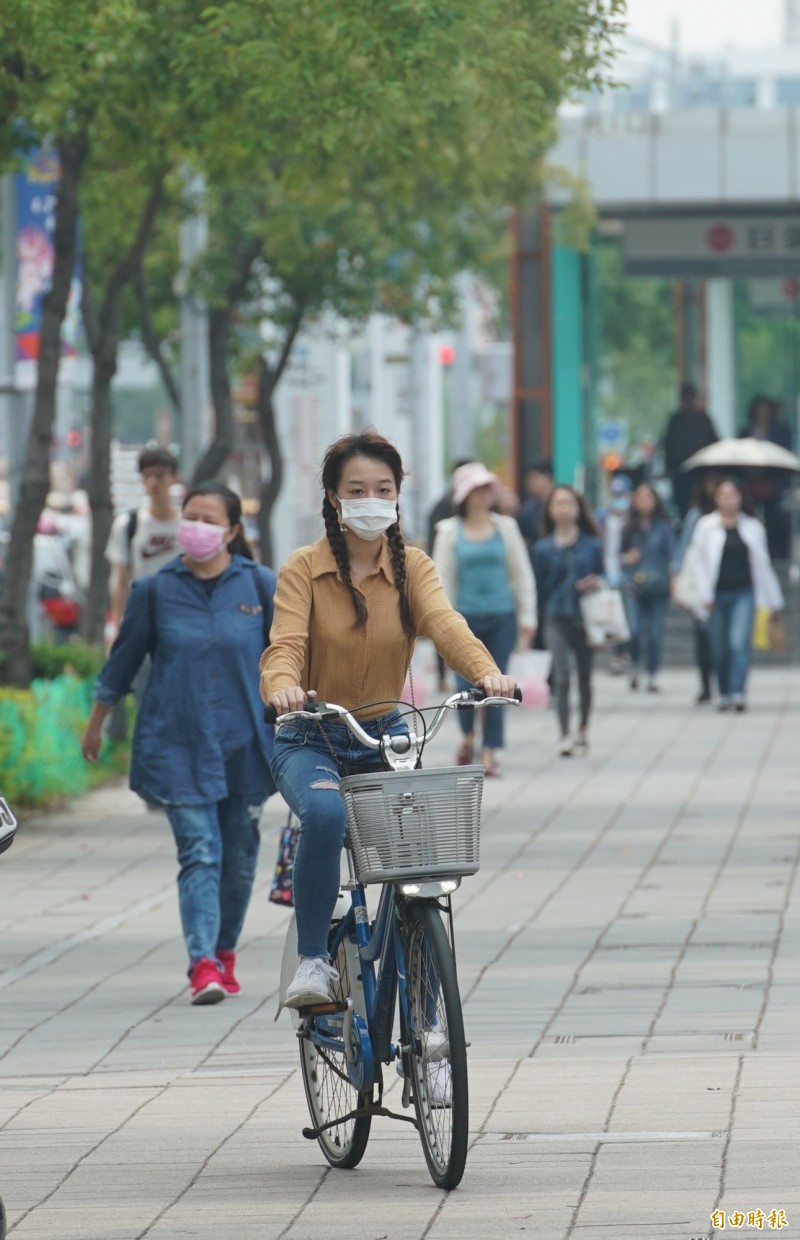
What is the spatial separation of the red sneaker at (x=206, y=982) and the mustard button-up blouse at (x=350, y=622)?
2436mm

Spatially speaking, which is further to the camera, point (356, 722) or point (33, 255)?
point (33, 255)

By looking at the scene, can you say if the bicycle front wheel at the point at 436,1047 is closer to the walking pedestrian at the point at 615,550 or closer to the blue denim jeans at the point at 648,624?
the walking pedestrian at the point at 615,550

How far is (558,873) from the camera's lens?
37.3 feet

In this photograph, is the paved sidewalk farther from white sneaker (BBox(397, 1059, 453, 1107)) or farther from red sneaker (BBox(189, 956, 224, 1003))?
white sneaker (BBox(397, 1059, 453, 1107))

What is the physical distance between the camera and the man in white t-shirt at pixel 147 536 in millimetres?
12570

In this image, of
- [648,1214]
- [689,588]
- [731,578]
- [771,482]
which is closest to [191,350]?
[689,588]

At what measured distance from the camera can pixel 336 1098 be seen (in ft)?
20.0

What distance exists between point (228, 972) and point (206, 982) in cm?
29

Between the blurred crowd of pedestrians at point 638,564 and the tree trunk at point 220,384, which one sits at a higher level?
the tree trunk at point 220,384

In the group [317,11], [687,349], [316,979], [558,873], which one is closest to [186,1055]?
[316,979]

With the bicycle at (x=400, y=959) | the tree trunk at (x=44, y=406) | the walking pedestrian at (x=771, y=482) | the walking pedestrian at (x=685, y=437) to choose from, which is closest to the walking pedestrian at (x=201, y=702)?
the bicycle at (x=400, y=959)

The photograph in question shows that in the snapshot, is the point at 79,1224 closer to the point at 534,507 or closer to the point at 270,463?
the point at 534,507

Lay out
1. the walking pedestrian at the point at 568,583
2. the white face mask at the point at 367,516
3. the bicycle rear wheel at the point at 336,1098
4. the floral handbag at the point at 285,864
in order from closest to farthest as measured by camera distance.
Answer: the bicycle rear wheel at the point at 336,1098
the white face mask at the point at 367,516
the floral handbag at the point at 285,864
the walking pedestrian at the point at 568,583

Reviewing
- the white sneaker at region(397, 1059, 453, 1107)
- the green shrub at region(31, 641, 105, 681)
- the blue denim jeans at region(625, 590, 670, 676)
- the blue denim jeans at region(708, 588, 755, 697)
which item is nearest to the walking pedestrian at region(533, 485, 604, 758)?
the green shrub at region(31, 641, 105, 681)
